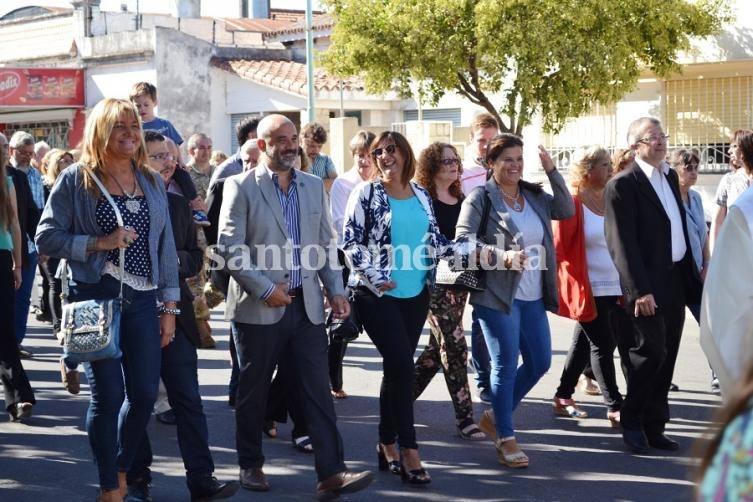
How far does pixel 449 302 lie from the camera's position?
7836mm

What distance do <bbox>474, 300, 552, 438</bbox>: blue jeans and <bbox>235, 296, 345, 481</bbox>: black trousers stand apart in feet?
3.77

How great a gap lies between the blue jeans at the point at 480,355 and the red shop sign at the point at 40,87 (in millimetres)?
27987

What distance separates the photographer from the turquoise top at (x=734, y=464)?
2045 mm

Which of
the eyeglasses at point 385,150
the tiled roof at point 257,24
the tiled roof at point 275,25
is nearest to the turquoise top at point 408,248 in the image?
the eyeglasses at point 385,150

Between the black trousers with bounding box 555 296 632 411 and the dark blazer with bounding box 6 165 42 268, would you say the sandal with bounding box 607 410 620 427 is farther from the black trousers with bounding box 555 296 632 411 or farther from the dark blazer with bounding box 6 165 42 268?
the dark blazer with bounding box 6 165 42 268

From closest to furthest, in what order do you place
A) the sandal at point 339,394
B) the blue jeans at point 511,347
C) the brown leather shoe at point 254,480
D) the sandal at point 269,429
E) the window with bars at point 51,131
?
the brown leather shoe at point 254,480, the blue jeans at point 511,347, the sandal at point 269,429, the sandal at point 339,394, the window with bars at point 51,131

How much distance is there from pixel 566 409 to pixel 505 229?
1.91m

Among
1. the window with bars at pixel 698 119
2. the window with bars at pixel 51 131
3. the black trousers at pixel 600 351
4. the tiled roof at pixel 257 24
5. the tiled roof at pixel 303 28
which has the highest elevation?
the tiled roof at pixel 257 24

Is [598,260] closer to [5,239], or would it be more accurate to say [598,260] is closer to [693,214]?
[693,214]

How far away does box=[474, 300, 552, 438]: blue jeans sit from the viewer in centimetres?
704

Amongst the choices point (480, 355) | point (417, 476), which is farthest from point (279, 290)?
point (480, 355)

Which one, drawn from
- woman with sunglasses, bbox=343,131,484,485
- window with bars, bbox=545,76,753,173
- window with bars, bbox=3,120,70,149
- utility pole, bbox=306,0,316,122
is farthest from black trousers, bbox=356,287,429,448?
window with bars, bbox=3,120,70,149

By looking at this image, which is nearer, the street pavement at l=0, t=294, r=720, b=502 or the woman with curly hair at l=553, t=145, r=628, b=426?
the street pavement at l=0, t=294, r=720, b=502

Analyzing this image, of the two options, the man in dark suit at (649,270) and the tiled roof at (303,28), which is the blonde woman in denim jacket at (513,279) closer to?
the man in dark suit at (649,270)
